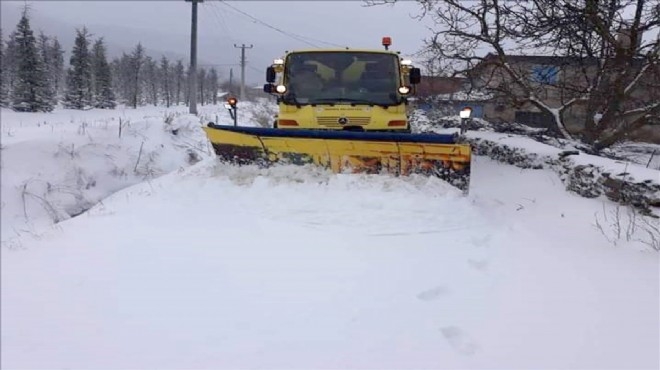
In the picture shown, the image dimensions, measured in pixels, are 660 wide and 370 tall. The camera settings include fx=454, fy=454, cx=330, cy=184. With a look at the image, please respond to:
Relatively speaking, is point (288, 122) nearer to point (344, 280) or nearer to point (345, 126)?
point (345, 126)

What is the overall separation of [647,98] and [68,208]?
38.2 ft

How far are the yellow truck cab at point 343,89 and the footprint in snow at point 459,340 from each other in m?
4.31

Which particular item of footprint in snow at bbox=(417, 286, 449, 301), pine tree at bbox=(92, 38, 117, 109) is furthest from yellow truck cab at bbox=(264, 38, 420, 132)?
pine tree at bbox=(92, 38, 117, 109)

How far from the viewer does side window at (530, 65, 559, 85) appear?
10664 mm

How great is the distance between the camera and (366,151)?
239 inches

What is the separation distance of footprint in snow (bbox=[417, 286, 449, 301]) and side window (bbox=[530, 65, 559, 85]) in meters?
8.60

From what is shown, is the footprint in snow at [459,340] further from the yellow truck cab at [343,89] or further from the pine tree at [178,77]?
the pine tree at [178,77]

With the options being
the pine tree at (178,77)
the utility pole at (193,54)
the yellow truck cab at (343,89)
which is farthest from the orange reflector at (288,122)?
the pine tree at (178,77)

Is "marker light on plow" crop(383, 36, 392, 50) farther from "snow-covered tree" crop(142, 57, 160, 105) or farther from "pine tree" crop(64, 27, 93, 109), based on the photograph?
"snow-covered tree" crop(142, 57, 160, 105)

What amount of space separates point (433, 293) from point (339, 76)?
4680 millimetres

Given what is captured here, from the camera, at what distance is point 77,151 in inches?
375

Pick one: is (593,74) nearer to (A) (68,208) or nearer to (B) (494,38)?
(B) (494,38)

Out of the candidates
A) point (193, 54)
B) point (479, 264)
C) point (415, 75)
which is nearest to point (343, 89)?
point (415, 75)

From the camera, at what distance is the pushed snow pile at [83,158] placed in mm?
4477
